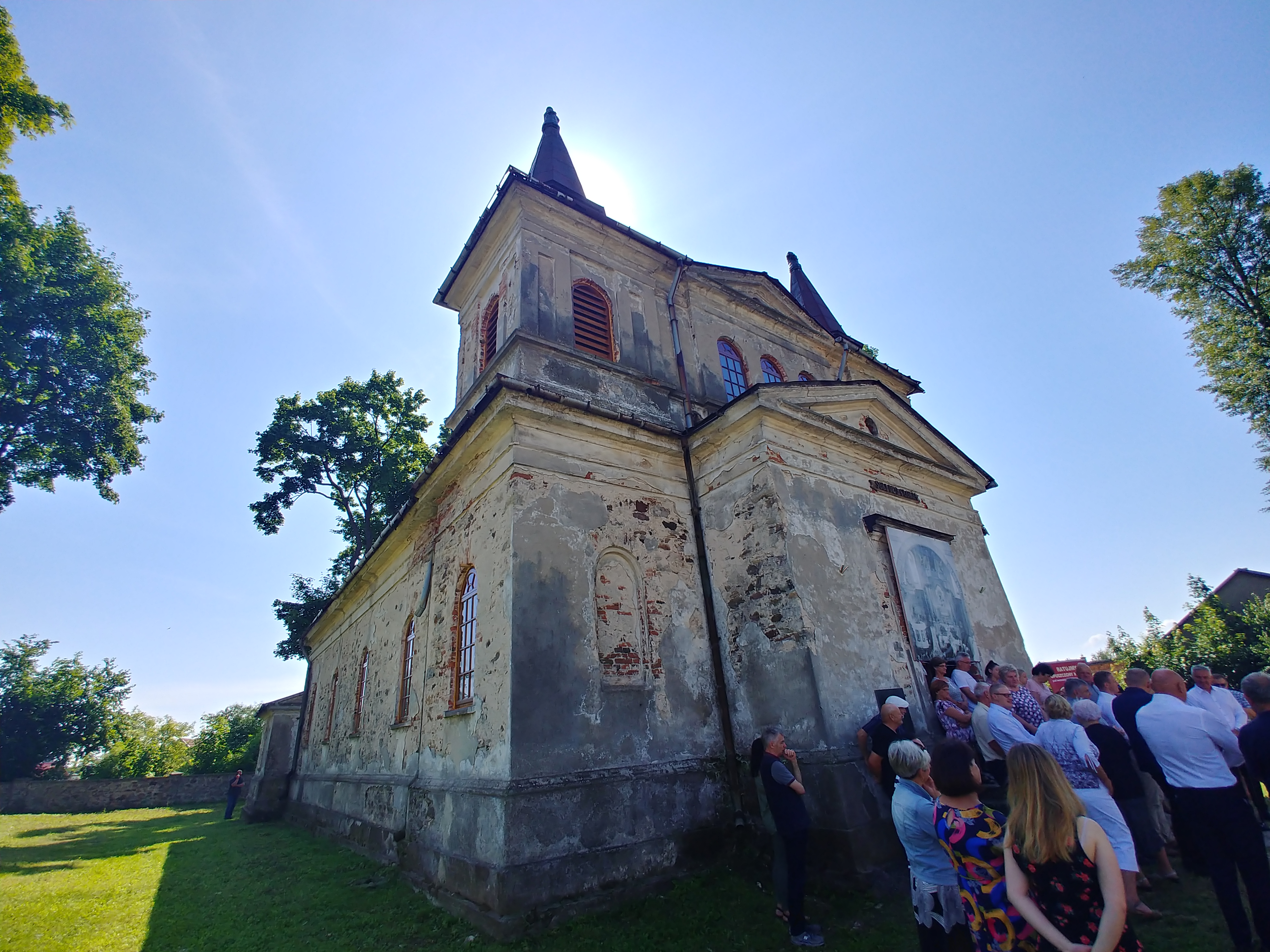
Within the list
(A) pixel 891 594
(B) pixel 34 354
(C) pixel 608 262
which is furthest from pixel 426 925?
(B) pixel 34 354

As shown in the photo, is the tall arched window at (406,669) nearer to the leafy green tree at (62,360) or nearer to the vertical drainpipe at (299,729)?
the vertical drainpipe at (299,729)

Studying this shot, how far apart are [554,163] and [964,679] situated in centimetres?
1359

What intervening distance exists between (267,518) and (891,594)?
76.5 feet

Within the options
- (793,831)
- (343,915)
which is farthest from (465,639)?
(793,831)

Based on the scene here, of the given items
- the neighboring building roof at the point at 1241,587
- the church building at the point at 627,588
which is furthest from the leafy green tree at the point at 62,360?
the neighboring building roof at the point at 1241,587

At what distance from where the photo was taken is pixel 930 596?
30.9ft

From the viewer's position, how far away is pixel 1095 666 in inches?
883

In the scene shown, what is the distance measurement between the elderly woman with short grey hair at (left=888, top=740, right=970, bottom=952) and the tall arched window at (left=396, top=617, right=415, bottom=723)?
8966 millimetres

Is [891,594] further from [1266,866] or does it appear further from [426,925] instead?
[426,925]

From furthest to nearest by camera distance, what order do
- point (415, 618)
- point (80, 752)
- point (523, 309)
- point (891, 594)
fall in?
1. point (80, 752)
2. point (415, 618)
3. point (523, 309)
4. point (891, 594)

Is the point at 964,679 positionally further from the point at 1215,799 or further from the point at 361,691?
the point at 361,691

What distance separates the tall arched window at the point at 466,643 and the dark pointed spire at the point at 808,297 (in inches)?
492

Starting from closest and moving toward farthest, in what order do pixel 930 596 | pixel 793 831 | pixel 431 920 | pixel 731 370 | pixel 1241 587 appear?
pixel 793 831, pixel 431 920, pixel 930 596, pixel 731 370, pixel 1241 587

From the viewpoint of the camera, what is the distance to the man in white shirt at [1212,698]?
594 centimetres
